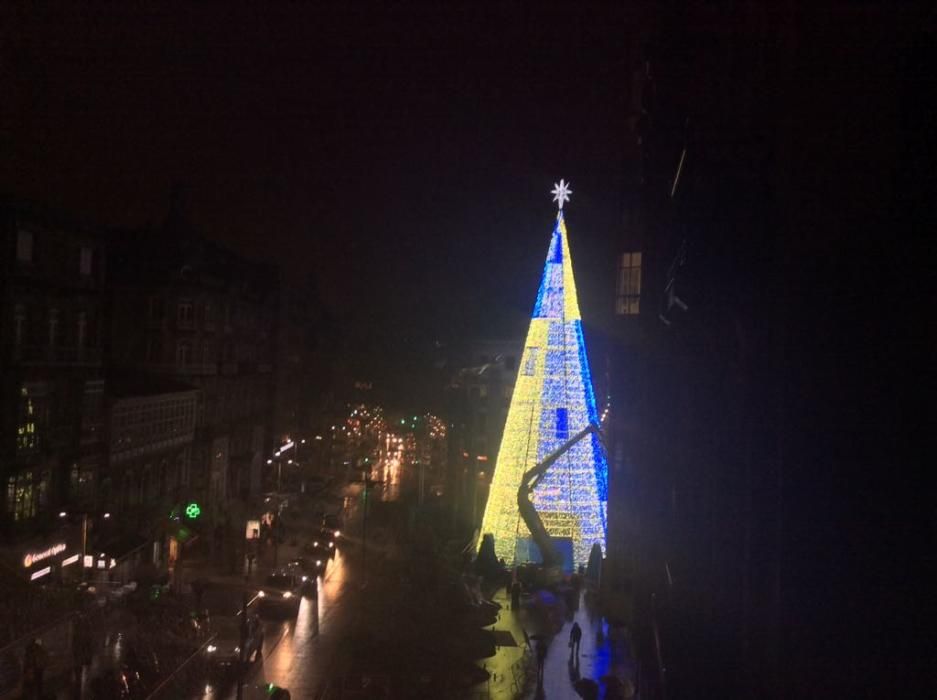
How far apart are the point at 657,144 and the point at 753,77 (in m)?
9.58

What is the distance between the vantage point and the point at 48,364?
89.5 feet

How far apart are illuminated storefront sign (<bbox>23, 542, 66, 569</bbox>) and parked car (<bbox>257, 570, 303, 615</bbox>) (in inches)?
245

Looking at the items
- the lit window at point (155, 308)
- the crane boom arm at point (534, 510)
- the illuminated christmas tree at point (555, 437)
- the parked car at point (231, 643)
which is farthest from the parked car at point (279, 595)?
the lit window at point (155, 308)

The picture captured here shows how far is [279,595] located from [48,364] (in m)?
10.1

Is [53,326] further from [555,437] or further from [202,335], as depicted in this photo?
[202,335]

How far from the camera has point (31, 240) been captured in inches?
1051

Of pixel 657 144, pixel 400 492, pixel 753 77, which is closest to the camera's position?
pixel 753 77

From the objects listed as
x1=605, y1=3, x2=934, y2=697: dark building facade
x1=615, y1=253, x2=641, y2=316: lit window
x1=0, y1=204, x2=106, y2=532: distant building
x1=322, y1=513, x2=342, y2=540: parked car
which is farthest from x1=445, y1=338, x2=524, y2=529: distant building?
x1=605, y1=3, x2=934, y2=697: dark building facade

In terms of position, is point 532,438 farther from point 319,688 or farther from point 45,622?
point 45,622

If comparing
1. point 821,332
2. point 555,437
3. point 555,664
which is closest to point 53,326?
point 555,437

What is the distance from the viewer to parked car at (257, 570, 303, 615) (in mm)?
25969

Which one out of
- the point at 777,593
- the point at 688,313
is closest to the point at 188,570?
the point at 688,313

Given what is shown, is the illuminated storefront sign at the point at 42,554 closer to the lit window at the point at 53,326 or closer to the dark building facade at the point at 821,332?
the lit window at the point at 53,326

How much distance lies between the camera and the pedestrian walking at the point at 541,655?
68.3ft
